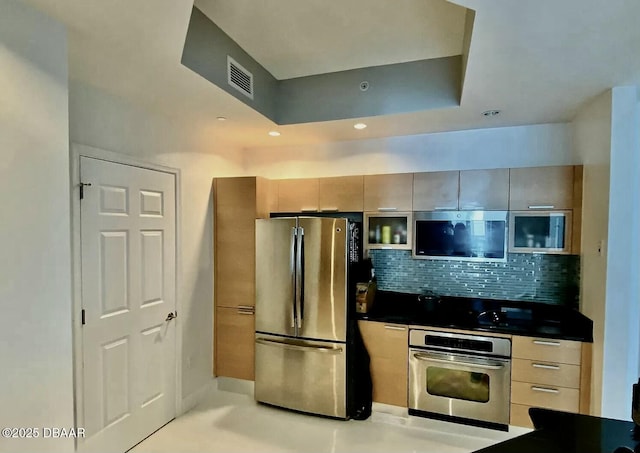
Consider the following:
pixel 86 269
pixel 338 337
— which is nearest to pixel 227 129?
pixel 86 269

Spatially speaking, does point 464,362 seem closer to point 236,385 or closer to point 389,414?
point 389,414

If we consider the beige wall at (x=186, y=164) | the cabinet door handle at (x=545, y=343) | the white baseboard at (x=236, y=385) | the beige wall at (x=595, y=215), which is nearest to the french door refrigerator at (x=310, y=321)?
the white baseboard at (x=236, y=385)

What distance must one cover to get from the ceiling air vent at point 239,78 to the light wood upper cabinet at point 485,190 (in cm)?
192

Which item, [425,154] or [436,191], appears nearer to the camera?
[436,191]

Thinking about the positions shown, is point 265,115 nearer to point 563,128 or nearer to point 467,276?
point 467,276

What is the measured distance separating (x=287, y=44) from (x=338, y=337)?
230cm

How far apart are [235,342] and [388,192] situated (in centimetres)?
208

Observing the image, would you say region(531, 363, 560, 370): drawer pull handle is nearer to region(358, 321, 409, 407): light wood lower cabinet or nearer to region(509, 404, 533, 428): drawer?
region(509, 404, 533, 428): drawer

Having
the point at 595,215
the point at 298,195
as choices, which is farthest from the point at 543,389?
the point at 298,195

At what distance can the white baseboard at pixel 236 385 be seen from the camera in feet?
11.4

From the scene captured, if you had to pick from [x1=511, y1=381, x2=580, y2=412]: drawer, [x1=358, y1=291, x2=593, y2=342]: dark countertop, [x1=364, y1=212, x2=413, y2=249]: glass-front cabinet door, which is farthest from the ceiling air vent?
[x1=511, y1=381, x2=580, y2=412]: drawer

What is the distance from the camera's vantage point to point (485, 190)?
10.0 ft

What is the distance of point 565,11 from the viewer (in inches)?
59.2

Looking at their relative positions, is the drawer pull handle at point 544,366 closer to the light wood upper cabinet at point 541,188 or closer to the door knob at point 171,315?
the light wood upper cabinet at point 541,188
